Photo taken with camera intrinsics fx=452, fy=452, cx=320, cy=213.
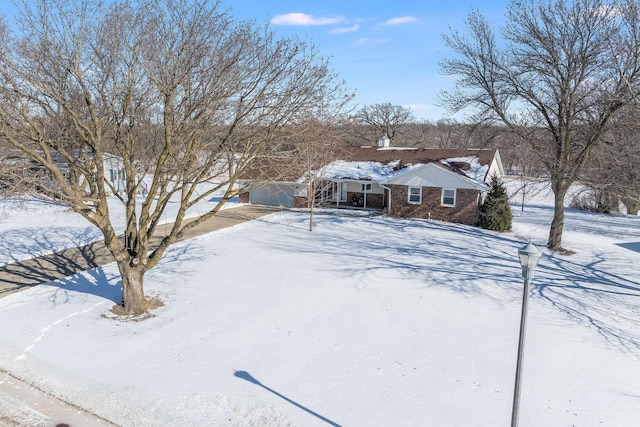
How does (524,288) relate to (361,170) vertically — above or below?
below

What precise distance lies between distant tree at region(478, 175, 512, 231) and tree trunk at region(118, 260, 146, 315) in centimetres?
1660

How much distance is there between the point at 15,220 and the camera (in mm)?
22688

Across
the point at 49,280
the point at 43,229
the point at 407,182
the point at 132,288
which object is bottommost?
the point at 49,280

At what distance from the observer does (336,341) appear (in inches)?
394

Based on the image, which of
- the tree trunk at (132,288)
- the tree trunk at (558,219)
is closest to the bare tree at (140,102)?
the tree trunk at (132,288)

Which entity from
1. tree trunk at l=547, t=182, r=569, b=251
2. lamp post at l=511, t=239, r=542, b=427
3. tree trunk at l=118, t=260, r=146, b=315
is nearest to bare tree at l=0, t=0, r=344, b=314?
tree trunk at l=118, t=260, r=146, b=315

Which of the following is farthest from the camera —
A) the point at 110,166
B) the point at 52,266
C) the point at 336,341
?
the point at 110,166

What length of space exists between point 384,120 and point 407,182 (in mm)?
37400

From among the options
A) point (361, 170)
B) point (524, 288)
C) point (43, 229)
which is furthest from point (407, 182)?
point (524, 288)

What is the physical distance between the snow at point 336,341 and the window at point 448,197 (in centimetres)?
735

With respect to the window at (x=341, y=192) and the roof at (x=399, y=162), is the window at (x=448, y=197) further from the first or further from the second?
the window at (x=341, y=192)

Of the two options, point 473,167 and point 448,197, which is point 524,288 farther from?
point 473,167

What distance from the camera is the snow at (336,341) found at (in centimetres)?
771

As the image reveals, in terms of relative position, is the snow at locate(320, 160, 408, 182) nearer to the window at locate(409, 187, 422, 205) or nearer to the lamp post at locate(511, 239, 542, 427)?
the window at locate(409, 187, 422, 205)
